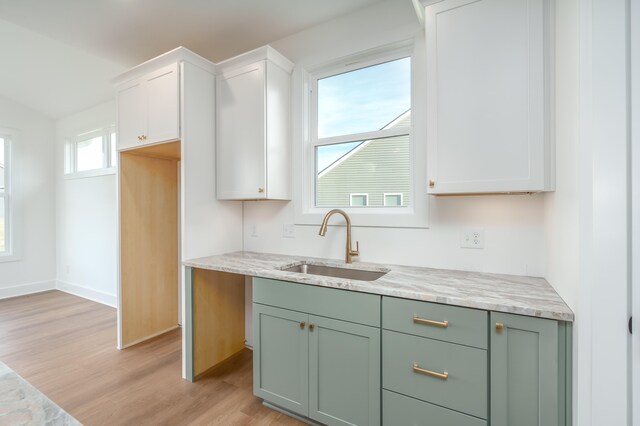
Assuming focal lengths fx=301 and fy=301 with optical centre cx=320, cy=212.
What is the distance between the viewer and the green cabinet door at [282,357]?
174 cm

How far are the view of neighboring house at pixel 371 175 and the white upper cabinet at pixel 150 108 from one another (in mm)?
1244

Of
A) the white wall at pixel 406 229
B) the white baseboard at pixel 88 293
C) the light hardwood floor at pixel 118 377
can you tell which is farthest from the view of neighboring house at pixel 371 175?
the white baseboard at pixel 88 293

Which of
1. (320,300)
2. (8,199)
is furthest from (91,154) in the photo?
(320,300)

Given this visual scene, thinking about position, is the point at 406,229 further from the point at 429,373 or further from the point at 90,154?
the point at 90,154

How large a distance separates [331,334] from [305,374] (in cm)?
31

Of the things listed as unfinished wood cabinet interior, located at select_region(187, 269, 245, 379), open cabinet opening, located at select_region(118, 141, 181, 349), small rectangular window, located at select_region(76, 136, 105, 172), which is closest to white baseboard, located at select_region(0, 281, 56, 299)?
small rectangular window, located at select_region(76, 136, 105, 172)

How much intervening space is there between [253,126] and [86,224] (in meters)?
3.42

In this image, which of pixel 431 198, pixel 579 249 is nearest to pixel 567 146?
pixel 579 249

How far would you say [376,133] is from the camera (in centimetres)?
223

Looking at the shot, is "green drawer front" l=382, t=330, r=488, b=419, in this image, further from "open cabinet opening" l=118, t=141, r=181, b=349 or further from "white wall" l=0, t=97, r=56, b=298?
"white wall" l=0, t=97, r=56, b=298

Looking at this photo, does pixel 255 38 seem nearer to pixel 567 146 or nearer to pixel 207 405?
pixel 567 146

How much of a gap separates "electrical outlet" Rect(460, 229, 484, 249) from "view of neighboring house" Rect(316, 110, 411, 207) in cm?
44

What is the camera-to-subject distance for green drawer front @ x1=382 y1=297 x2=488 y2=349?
128cm

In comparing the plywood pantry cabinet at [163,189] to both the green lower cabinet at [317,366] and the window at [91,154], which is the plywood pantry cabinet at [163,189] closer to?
the green lower cabinet at [317,366]
